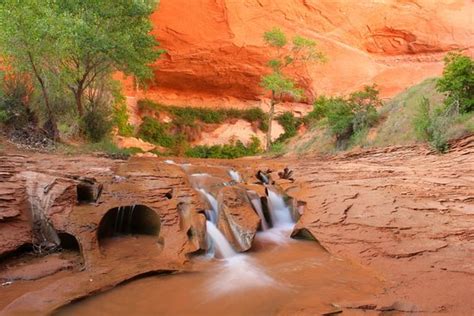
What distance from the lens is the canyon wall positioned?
83.6ft

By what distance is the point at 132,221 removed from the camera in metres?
5.57

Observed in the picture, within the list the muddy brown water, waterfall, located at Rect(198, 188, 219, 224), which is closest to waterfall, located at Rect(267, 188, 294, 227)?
A: waterfall, located at Rect(198, 188, 219, 224)

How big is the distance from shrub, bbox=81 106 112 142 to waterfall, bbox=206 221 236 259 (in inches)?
400

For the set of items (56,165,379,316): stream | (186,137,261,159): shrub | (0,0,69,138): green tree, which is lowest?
(56,165,379,316): stream

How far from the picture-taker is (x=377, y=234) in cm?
504

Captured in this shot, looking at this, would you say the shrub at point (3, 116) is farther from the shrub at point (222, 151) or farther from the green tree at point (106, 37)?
the shrub at point (222, 151)

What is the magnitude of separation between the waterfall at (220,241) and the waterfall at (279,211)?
54.9 inches

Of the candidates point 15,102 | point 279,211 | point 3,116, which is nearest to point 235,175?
point 279,211

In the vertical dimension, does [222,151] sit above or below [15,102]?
below

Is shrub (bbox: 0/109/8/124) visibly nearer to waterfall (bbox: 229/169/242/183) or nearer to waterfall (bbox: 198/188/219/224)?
waterfall (bbox: 229/169/242/183)

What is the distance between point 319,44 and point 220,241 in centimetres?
2432

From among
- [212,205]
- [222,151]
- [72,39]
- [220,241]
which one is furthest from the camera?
[222,151]

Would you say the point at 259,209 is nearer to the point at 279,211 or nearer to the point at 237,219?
the point at 279,211

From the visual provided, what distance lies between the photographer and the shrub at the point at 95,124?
14.4 meters
